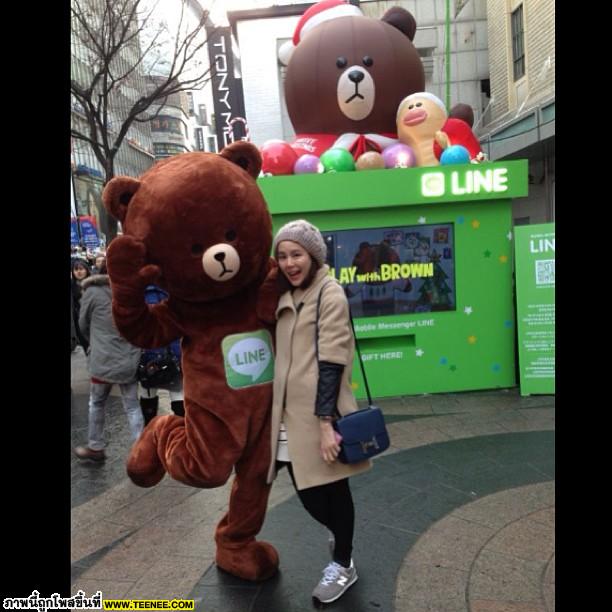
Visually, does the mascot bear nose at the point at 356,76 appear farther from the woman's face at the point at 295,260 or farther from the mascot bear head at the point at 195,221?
the woman's face at the point at 295,260

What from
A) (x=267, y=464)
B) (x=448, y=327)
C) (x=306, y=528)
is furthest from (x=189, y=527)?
(x=448, y=327)

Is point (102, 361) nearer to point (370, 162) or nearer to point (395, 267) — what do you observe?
point (395, 267)

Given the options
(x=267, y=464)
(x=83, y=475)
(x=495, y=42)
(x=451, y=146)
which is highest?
(x=495, y=42)

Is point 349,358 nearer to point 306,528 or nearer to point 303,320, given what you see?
point 303,320

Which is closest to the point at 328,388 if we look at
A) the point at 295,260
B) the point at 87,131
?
the point at 295,260

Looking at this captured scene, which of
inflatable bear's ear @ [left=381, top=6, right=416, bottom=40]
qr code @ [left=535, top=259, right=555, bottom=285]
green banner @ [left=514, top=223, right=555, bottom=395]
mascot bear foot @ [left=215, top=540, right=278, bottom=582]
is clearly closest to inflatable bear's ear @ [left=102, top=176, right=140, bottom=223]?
→ mascot bear foot @ [left=215, top=540, right=278, bottom=582]

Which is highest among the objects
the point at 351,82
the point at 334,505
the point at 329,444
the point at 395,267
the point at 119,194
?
the point at 351,82

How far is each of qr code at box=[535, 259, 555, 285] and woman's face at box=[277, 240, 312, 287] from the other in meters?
4.33

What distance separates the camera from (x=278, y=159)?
635 centimetres

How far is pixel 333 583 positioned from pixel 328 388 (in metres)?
1.05

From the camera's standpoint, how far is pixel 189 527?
3801mm

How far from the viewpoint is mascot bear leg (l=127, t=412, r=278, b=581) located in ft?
9.25

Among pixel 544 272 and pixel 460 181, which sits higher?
pixel 460 181

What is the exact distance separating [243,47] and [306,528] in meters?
15.5
